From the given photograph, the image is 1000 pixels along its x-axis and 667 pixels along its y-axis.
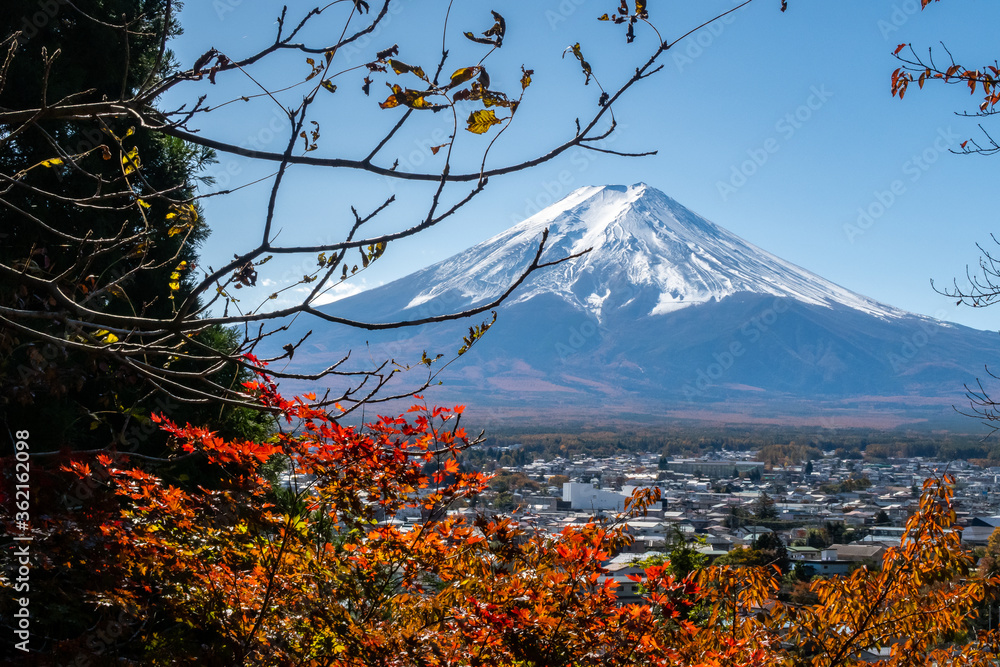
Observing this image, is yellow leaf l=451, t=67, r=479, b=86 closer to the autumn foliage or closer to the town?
the autumn foliage

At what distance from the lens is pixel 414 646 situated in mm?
2746

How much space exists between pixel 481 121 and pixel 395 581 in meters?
2.30

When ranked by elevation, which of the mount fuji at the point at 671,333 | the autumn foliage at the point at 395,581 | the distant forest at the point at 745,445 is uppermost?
the mount fuji at the point at 671,333

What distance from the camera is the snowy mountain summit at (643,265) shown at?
10725 centimetres

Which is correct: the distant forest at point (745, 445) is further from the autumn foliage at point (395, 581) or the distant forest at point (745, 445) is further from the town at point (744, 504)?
the autumn foliage at point (395, 581)

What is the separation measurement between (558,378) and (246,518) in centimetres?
8416

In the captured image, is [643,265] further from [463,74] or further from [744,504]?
[463,74]

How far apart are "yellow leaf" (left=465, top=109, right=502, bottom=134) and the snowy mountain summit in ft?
324

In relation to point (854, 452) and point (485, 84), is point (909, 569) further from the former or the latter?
point (854, 452)

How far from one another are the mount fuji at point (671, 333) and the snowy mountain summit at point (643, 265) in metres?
0.32

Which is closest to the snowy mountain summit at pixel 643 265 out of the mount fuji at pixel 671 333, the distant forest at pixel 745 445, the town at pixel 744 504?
the mount fuji at pixel 671 333

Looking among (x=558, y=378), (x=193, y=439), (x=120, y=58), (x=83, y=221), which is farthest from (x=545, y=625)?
(x=558, y=378)

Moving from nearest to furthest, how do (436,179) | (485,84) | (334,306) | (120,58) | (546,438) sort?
(485,84)
(436,179)
(120,58)
(546,438)
(334,306)

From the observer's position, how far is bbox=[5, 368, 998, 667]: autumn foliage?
2.79m
